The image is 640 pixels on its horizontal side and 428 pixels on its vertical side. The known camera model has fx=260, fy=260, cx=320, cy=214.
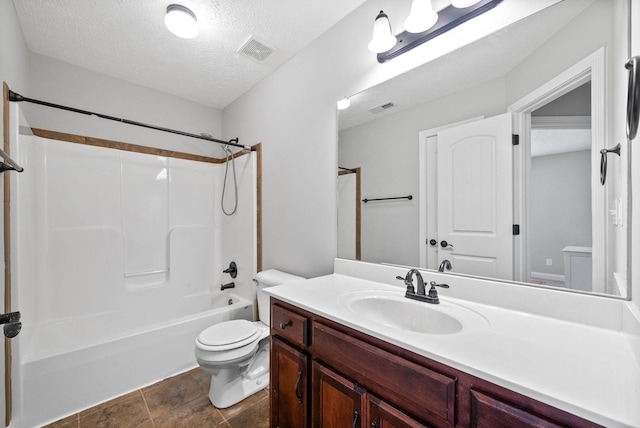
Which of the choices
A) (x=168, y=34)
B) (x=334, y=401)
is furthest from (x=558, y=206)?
(x=168, y=34)

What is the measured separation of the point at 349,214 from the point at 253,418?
137cm

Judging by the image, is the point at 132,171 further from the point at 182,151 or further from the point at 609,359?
the point at 609,359

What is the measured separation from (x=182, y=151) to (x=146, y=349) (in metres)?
1.84

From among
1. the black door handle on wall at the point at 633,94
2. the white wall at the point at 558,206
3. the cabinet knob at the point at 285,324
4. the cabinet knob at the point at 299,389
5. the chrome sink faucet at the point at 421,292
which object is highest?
the black door handle on wall at the point at 633,94

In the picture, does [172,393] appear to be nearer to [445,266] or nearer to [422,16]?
[445,266]

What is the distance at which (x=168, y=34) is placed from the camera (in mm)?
Result: 1789

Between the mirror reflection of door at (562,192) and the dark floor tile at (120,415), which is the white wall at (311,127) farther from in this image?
the dark floor tile at (120,415)

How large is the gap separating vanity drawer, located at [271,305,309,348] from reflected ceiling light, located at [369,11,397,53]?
4.55 feet

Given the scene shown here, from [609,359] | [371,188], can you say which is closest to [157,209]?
[371,188]

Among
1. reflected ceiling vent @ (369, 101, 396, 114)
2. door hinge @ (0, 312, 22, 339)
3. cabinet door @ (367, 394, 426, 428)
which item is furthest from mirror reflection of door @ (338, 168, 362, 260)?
door hinge @ (0, 312, 22, 339)

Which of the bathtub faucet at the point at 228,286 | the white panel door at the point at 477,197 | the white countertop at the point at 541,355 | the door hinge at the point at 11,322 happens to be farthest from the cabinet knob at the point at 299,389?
the bathtub faucet at the point at 228,286

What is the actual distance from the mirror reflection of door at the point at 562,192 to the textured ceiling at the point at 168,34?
4.16ft

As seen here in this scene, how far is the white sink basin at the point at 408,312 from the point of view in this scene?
96 cm

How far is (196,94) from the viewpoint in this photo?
2.64 metres
